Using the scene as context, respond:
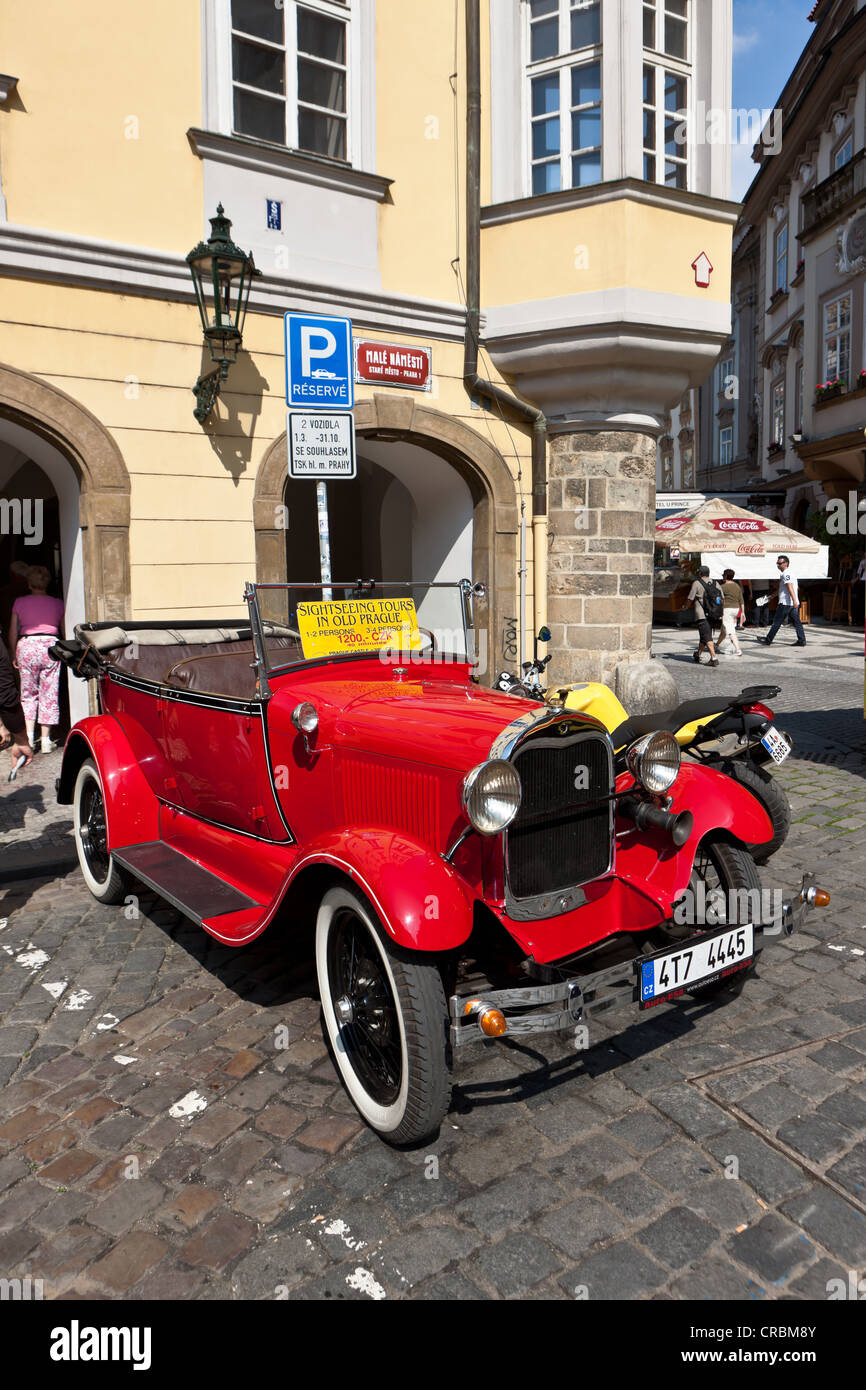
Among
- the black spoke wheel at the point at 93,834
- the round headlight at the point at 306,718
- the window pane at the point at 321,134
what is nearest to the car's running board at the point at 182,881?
the black spoke wheel at the point at 93,834

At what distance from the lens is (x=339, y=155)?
8.20 meters

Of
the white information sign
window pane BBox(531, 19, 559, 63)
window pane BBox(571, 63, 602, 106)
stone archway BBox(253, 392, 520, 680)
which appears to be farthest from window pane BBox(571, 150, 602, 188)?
the white information sign

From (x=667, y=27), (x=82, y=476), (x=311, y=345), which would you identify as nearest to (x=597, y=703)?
(x=311, y=345)

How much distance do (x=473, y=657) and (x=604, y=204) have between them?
6.11m

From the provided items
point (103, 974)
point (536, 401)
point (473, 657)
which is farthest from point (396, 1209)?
point (536, 401)

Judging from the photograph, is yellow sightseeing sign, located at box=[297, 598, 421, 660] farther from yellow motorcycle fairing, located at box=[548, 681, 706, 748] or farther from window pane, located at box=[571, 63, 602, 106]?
window pane, located at box=[571, 63, 602, 106]

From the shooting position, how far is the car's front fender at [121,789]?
4383 millimetres

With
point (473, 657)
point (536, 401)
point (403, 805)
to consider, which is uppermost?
point (536, 401)

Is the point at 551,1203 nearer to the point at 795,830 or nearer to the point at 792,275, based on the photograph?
the point at 795,830

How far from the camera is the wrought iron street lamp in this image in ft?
22.0

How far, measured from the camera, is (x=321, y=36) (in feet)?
26.3

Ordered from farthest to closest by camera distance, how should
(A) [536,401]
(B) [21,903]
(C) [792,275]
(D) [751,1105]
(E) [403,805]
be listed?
1. (C) [792,275]
2. (A) [536,401]
3. (B) [21,903]
4. (E) [403,805]
5. (D) [751,1105]

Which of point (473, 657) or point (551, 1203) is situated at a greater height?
point (473, 657)

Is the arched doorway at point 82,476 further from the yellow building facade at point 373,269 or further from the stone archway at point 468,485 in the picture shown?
the stone archway at point 468,485
